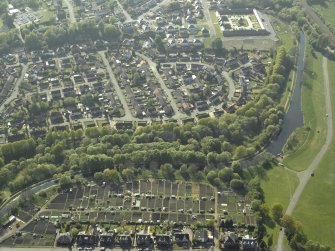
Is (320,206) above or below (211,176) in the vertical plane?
below

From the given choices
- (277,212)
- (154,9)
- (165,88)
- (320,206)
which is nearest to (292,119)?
(320,206)

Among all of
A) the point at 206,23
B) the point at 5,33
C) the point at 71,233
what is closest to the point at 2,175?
the point at 71,233

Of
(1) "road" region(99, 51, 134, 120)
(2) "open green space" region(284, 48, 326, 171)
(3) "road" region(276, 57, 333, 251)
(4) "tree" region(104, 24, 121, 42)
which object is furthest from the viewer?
(4) "tree" region(104, 24, 121, 42)

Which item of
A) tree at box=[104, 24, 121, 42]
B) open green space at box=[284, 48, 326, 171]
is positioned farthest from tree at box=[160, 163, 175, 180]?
tree at box=[104, 24, 121, 42]

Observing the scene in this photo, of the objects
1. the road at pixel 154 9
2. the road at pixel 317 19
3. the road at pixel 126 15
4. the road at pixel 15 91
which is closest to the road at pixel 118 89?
the road at pixel 15 91

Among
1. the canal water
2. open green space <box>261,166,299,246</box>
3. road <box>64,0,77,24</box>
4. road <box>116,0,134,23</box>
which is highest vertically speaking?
road <box>64,0,77,24</box>

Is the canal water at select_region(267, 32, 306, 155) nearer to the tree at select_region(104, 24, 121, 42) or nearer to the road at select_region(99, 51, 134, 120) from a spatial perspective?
the road at select_region(99, 51, 134, 120)

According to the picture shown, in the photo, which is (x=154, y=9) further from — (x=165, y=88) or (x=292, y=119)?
→ (x=292, y=119)
